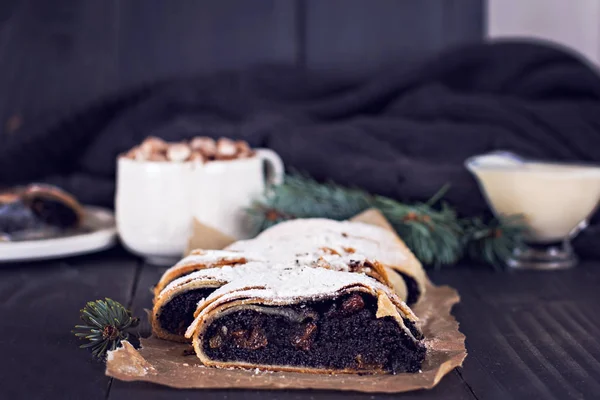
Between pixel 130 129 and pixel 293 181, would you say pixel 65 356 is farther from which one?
pixel 130 129

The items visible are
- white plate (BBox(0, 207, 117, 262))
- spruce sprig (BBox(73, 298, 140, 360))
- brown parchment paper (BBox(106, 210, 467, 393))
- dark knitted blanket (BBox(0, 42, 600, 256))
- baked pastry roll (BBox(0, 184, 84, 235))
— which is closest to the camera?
brown parchment paper (BBox(106, 210, 467, 393))

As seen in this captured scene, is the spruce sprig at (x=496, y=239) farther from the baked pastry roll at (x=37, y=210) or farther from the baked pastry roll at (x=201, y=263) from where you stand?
the baked pastry roll at (x=37, y=210)

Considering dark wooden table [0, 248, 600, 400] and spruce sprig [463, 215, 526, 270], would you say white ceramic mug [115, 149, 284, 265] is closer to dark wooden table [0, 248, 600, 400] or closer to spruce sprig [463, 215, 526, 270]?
dark wooden table [0, 248, 600, 400]

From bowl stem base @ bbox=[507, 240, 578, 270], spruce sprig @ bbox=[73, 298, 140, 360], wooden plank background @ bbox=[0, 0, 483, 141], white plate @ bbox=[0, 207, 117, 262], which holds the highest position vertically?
wooden plank background @ bbox=[0, 0, 483, 141]

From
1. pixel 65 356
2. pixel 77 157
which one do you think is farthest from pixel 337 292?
pixel 77 157

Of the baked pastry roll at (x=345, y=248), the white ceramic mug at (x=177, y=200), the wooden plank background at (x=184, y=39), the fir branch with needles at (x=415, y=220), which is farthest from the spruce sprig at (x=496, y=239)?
the wooden plank background at (x=184, y=39)

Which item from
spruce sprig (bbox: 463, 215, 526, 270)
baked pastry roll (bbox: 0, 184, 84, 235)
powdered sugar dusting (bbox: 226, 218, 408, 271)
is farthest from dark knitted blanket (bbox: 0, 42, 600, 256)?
powdered sugar dusting (bbox: 226, 218, 408, 271)
